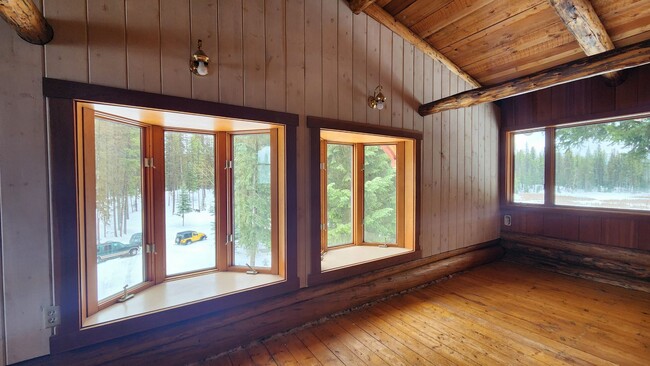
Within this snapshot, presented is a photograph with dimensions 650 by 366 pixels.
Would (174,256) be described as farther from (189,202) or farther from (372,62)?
(372,62)

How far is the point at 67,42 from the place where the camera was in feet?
4.75

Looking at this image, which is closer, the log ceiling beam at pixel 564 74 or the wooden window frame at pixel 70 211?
the wooden window frame at pixel 70 211

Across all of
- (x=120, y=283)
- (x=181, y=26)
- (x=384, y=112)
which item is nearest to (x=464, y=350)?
(x=384, y=112)

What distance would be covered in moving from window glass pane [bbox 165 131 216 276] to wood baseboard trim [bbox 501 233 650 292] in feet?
15.5

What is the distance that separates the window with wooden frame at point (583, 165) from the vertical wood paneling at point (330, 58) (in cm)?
356

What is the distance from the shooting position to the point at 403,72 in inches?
119

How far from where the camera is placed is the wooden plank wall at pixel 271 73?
140cm

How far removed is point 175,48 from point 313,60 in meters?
1.15

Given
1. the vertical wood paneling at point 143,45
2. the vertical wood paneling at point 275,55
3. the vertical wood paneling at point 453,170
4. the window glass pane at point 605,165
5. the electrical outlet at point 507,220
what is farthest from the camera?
the electrical outlet at point 507,220

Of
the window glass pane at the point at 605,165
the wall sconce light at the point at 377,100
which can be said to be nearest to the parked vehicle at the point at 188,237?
the wall sconce light at the point at 377,100

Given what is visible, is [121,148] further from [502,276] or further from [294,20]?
[502,276]

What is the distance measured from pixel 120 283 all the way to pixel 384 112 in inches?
117

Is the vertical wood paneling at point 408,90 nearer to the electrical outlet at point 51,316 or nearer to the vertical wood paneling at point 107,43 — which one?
the vertical wood paneling at point 107,43

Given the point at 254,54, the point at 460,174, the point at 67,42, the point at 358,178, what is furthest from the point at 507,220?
the point at 67,42
